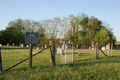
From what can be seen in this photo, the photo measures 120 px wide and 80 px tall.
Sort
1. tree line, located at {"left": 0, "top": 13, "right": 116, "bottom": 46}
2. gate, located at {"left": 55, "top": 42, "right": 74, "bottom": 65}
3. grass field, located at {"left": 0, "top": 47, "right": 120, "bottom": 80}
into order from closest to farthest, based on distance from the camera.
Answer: grass field, located at {"left": 0, "top": 47, "right": 120, "bottom": 80} → gate, located at {"left": 55, "top": 42, "right": 74, "bottom": 65} → tree line, located at {"left": 0, "top": 13, "right": 116, "bottom": 46}

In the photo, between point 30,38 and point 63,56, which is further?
point 63,56

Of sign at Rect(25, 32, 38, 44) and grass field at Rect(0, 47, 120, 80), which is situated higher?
sign at Rect(25, 32, 38, 44)

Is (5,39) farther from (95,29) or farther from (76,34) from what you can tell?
(95,29)

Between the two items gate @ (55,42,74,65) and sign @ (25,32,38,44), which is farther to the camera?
gate @ (55,42,74,65)

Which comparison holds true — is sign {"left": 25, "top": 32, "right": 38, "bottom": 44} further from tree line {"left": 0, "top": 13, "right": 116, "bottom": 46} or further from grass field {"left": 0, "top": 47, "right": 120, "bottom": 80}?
tree line {"left": 0, "top": 13, "right": 116, "bottom": 46}

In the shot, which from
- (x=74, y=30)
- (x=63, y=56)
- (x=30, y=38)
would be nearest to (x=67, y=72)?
(x=30, y=38)

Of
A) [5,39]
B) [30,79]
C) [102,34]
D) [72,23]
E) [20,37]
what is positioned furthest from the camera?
[20,37]

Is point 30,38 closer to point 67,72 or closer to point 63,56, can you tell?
point 67,72

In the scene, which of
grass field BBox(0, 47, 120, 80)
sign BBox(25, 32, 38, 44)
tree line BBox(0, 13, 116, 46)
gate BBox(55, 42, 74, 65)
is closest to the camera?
grass field BBox(0, 47, 120, 80)

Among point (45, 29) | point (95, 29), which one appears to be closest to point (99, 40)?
point (95, 29)

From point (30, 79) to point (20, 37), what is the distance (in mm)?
50977

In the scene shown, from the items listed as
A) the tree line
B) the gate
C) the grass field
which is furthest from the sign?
the tree line

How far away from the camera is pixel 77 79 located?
4766 mm

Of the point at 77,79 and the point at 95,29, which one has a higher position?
the point at 95,29
